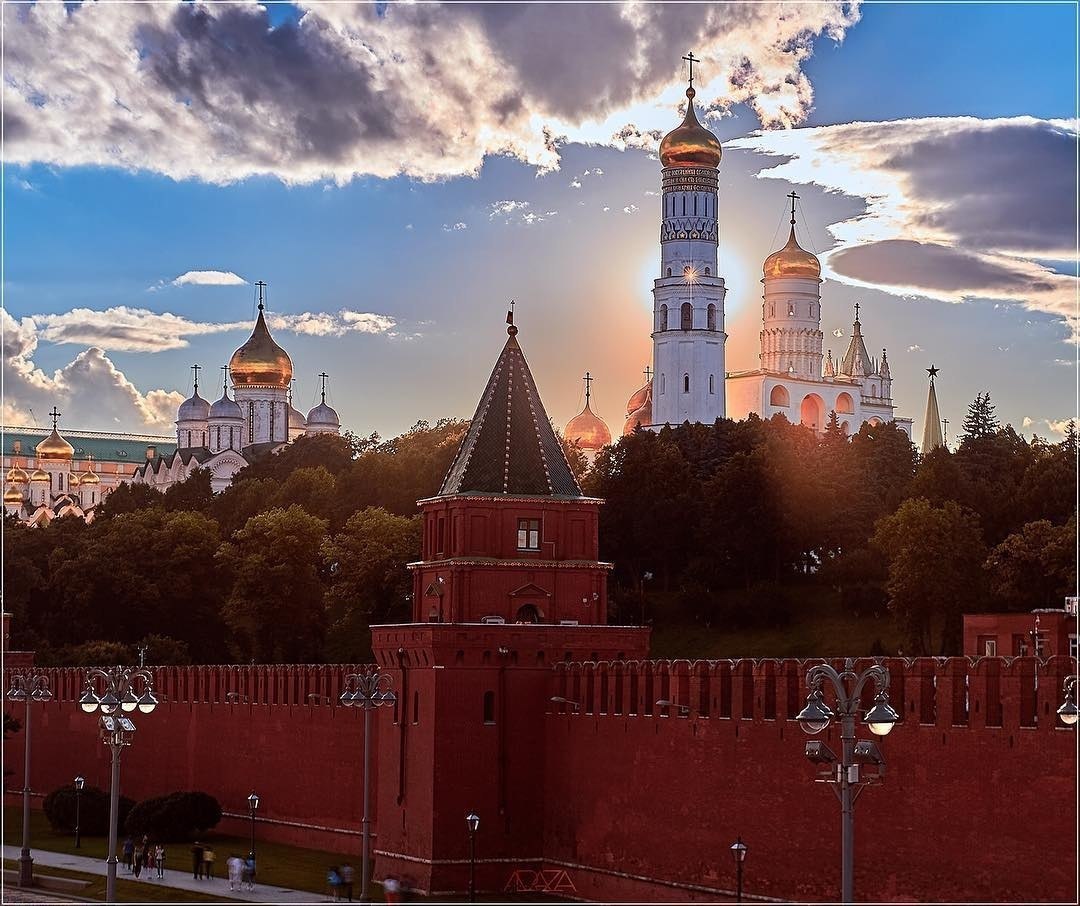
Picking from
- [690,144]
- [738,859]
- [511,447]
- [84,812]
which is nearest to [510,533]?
[511,447]

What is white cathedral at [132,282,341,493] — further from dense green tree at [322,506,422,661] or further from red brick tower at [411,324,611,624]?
red brick tower at [411,324,611,624]

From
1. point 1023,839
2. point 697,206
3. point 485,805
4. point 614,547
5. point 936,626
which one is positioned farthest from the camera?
point 697,206

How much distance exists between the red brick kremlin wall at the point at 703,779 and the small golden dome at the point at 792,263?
3158 inches

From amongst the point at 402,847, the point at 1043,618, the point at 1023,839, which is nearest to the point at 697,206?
the point at 1043,618

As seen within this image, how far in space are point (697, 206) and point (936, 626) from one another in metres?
58.0

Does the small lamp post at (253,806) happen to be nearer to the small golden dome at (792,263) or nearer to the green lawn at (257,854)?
the green lawn at (257,854)

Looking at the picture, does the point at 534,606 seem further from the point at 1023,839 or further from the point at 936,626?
the point at 936,626

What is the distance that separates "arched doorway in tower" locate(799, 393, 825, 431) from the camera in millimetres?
143625

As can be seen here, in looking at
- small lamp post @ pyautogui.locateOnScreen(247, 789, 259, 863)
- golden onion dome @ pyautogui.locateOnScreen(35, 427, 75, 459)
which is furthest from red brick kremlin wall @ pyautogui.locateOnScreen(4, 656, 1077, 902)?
golden onion dome @ pyautogui.locateOnScreen(35, 427, 75, 459)

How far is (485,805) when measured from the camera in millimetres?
49375

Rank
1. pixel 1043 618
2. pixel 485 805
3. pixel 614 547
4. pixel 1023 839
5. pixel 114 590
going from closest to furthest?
pixel 1023 839
pixel 485 805
pixel 1043 618
pixel 614 547
pixel 114 590

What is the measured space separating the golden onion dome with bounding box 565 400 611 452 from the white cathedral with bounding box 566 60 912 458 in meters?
0.06

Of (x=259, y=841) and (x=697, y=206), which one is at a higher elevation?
(x=697, y=206)

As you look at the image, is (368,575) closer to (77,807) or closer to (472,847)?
(77,807)
